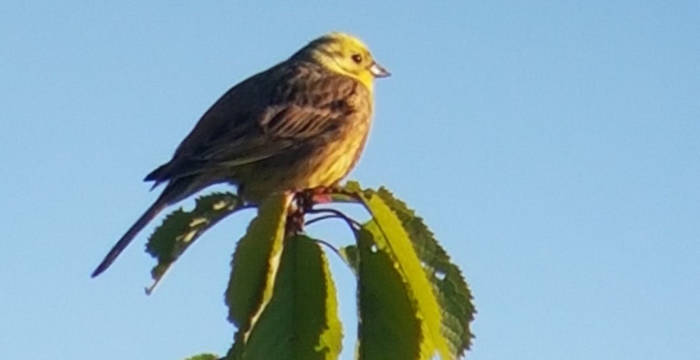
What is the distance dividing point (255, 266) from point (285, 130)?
3.88m

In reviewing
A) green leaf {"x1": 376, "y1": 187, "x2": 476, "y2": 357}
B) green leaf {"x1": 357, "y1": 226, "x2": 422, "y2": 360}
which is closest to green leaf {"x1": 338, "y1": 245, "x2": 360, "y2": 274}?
green leaf {"x1": 376, "y1": 187, "x2": 476, "y2": 357}

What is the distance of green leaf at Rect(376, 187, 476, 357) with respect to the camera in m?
3.22

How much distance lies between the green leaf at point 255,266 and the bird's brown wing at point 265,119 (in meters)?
2.74

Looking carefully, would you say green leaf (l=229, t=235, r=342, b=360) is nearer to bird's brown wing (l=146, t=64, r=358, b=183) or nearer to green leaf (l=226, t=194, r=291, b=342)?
green leaf (l=226, t=194, r=291, b=342)

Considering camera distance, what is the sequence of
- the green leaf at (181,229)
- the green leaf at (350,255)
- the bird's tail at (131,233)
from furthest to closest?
the bird's tail at (131,233) → the green leaf at (181,229) → the green leaf at (350,255)

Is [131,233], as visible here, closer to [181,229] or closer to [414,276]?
[181,229]

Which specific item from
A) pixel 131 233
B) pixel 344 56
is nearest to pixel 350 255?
pixel 131 233

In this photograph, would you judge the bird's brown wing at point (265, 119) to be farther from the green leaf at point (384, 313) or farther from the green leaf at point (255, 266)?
the green leaf at point (384, 313)

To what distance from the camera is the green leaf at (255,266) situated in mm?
3008

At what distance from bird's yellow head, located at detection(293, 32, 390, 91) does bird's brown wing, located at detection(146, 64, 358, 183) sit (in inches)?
8.7

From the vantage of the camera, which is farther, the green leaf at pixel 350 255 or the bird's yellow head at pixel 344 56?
the bird's yellow head at pixel 344 56

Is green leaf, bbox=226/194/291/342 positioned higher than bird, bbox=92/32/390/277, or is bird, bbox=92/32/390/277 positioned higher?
bird, bbox=92/32/390/277

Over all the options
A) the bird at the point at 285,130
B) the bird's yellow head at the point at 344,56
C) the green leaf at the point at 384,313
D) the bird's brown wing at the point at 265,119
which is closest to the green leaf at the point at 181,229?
the green leaf at the point at 384,313

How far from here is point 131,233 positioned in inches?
195
